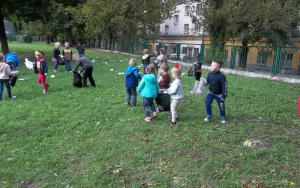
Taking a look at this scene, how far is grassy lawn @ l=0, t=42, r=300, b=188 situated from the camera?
3977 mm

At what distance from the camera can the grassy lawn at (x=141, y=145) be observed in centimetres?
398

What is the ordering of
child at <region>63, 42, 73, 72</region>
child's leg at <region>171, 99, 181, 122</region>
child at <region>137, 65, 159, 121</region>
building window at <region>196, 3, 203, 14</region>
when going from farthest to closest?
building window at <region>196, 3, 203, 14</region>
child at <region>63, 42, 73, 72</region>
child at <region>137, 65, 159, 121</region>
child's leg at <region>171, 99, 181, 122</region>

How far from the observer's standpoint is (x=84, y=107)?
7.45 meters

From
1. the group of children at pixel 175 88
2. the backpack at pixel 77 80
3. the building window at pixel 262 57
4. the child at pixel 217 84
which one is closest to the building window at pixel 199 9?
the building window at pixel 262 57

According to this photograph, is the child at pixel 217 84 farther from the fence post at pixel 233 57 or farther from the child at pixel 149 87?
the fence post at pixel 233 57

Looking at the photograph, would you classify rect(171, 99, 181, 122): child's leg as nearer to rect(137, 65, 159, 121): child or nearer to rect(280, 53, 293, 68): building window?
rect(137, 65, 159, 121): child

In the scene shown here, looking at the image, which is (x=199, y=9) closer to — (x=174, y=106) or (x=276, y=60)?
(x=276, y=60)

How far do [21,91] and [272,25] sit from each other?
14358 mm

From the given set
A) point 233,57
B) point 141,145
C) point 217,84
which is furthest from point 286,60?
point 141,145

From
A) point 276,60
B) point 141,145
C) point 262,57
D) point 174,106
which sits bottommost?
point 141,145

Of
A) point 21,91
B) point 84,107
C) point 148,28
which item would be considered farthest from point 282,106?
point 148,28

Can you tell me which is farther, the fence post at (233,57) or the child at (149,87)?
the fence post at (233,57)

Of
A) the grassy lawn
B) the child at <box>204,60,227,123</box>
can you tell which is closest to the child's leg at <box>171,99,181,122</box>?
the grassy lawn

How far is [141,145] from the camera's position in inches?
198
